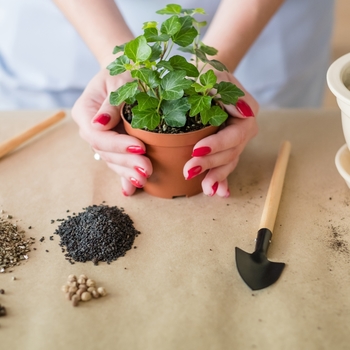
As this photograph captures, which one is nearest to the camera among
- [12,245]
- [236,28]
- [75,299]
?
[75,299]

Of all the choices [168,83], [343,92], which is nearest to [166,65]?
[168,83]

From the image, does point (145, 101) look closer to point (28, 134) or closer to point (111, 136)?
point (111, 136)

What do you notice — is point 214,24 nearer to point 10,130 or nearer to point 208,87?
point 208,87

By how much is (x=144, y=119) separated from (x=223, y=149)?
0.51 feet

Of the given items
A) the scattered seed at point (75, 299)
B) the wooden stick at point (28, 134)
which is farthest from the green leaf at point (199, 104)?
the wooden stick at point (28, 134)

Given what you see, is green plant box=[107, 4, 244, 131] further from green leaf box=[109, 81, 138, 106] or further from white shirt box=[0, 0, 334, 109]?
white shirt box=[0, 0, 334, 109]

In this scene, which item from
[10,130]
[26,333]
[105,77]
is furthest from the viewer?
[10,130]

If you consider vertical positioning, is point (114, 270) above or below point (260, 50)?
above

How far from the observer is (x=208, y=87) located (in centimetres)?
69

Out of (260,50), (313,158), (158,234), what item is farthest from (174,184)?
(260,50)

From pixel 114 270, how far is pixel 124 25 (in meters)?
0.55

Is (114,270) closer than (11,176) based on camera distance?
Yes

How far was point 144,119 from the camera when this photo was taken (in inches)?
28.0

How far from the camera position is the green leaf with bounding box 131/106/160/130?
710 millimetres
